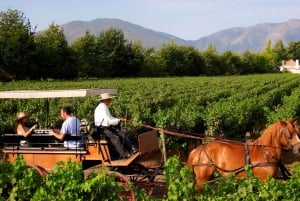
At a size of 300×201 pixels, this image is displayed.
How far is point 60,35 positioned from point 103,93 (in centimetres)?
5443

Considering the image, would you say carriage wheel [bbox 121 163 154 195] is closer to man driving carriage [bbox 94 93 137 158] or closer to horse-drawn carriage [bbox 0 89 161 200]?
horse-drawn carriage [bbox 0 89 161 200]

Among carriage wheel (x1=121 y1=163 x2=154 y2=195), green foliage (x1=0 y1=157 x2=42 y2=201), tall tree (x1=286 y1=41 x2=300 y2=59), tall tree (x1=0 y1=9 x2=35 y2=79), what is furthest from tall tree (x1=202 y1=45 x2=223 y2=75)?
green foliage (x1=0 y1=157 x2=42 y2=201)

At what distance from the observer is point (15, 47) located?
52.7m

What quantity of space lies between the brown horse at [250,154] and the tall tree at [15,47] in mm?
45580

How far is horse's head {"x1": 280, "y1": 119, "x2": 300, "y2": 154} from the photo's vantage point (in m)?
8.14

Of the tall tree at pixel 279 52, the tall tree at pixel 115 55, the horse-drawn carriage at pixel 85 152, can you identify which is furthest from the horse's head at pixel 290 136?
the tall tree at pixel 279 52

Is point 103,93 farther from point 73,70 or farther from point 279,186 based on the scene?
point 73,70

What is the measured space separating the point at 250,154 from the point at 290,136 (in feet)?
2.35

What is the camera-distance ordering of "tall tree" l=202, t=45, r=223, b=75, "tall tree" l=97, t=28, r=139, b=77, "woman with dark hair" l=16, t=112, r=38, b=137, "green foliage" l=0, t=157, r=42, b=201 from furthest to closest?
1. "tall tree" l=202, t=45, r=223, b=75
2. "tall tree" l=97, t=28, r=139, b=77
3. "woman with dark hair" l=16, t=112, r=38, b=137
4. "green foliage" l=0, t=157, r=42, b=201

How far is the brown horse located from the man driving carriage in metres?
1.30

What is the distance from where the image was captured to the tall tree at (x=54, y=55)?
184 feet

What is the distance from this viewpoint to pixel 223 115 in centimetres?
1623

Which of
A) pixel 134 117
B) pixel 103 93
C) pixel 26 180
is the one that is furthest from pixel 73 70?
pixel 26 180

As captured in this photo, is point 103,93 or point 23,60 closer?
point 103,93
